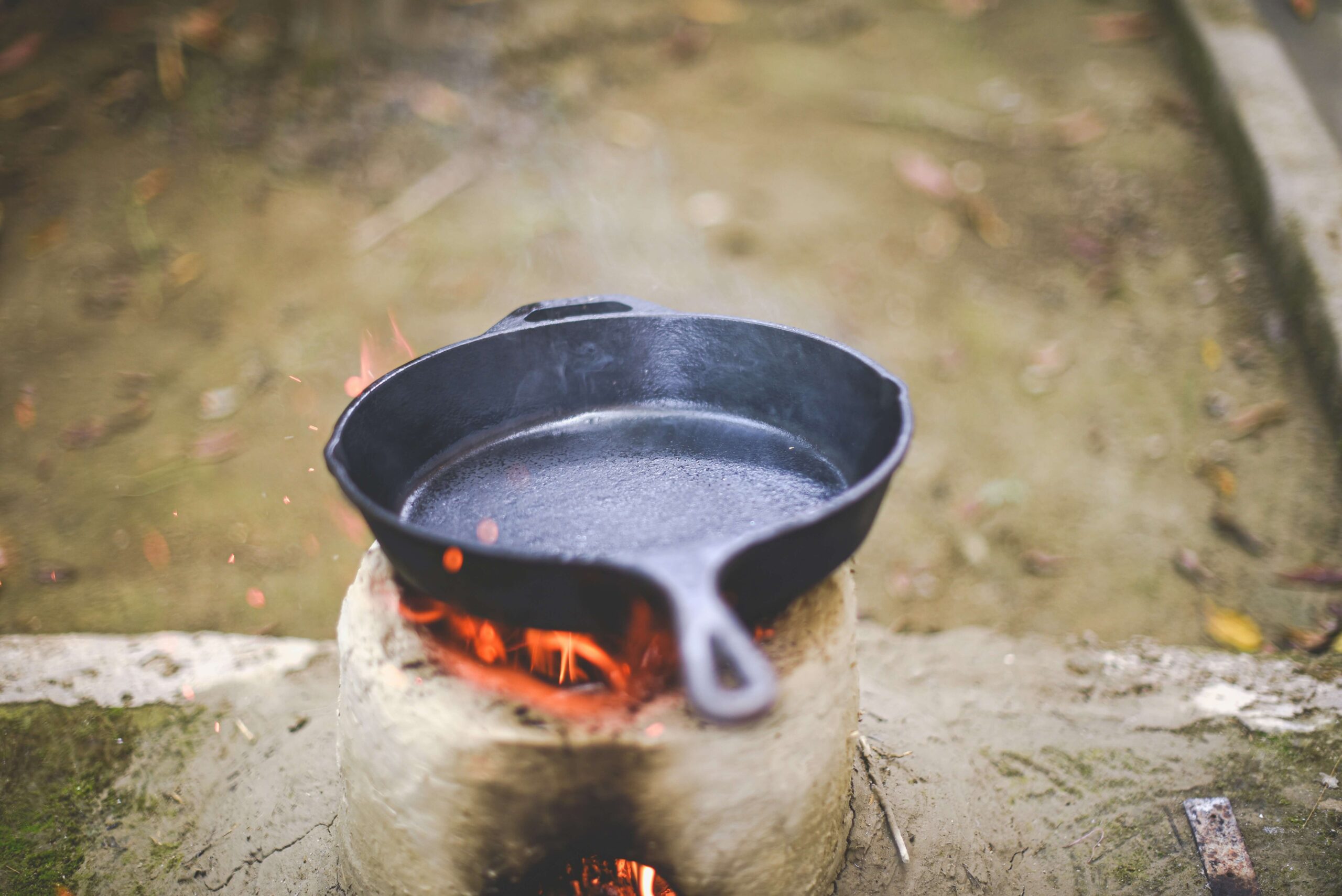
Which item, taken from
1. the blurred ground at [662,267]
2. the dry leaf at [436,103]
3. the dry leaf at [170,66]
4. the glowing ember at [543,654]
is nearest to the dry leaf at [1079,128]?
the blurred ground at [662,267]

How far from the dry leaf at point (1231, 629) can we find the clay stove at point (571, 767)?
76.9 inches

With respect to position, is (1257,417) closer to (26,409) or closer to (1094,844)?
(1094,844)

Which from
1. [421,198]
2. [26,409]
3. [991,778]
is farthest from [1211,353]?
[26,409]

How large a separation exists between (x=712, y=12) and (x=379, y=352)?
2.92 meters

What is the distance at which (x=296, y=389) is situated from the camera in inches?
129

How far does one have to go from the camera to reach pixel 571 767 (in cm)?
118

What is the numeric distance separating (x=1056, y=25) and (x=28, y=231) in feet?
18.0

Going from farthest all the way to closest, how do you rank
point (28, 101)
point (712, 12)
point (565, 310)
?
point (712, 12), point (28, 101), point (565, 310)

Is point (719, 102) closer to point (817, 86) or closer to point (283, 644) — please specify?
point (817, 86)

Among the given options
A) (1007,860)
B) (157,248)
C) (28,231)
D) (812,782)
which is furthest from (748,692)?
(28,231)

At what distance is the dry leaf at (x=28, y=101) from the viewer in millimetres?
3766

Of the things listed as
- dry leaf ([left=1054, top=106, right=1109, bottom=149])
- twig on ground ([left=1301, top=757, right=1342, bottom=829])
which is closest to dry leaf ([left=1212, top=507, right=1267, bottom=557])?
twig on ground ([left=1301, top=757, right=1342, bottom=829])

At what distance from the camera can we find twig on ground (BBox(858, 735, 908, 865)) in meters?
1.68

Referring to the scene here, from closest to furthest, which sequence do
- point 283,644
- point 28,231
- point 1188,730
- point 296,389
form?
point 1188,730
point 283,644
point 296,389
point 28,231
